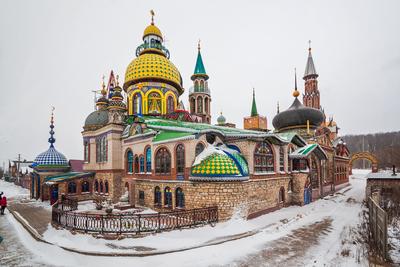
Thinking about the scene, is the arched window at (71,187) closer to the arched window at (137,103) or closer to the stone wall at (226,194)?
the stone wall at (226,194)

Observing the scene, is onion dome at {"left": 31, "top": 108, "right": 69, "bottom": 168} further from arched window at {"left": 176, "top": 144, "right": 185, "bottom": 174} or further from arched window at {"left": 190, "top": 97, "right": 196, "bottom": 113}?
arched window at {"left": 190, "top": 97, "right": 196, "bottom": 113}

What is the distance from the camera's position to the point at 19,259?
348 inches

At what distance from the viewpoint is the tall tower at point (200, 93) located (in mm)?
33344

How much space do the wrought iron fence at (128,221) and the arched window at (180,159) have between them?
126 inches

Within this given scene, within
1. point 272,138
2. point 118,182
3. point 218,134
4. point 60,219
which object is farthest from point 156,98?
point 60,219

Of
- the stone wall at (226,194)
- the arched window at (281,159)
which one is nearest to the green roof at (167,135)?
the stone wall at (226,194)

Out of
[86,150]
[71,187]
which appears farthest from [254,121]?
[71,187]

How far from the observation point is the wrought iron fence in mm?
10617

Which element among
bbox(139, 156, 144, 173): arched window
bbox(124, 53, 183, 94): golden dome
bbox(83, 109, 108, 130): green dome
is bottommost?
bbox(139, 156, 144, 173): arched window

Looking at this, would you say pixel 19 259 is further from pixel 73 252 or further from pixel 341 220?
pixel 341 220

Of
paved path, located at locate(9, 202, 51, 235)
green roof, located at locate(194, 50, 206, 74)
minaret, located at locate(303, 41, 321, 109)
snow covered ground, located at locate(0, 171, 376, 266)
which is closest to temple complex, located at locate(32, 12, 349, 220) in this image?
snow covered ground, located at locate(0, 171, 376, 266)

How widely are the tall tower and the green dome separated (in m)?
13.3

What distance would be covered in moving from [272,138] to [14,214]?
65.1 ft

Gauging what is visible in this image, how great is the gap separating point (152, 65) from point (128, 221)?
18.3 metres
